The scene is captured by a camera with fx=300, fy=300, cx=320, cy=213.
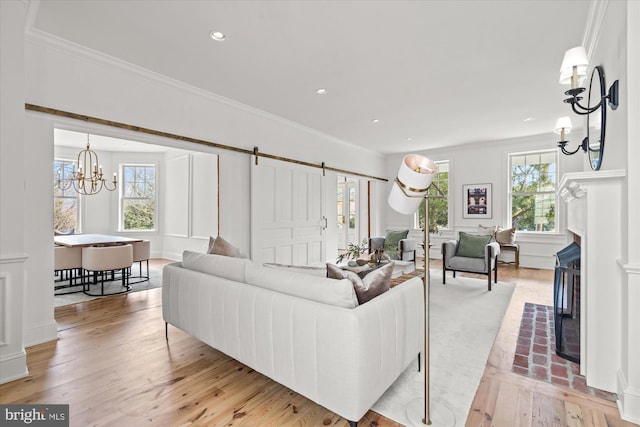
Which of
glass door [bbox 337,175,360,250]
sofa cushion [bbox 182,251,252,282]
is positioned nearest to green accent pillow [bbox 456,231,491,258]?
glass door [bbox 337,175,360,250]

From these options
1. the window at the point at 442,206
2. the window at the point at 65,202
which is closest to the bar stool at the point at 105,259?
the window at the point at 65,202

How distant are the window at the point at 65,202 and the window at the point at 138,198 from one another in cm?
91

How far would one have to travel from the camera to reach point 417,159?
154cm

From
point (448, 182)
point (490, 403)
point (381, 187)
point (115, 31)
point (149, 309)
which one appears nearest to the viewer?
point (490, 403)

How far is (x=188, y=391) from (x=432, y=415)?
151 cm

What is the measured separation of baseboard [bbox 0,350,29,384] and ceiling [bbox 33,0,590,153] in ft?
8.36

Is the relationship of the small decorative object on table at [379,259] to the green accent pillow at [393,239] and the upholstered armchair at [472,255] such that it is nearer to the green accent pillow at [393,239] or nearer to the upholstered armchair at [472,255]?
the upholstered armchair at [472,255]

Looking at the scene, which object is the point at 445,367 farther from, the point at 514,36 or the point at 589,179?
the point at 514,36

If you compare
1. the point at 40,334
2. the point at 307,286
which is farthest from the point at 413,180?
the point at 40,334

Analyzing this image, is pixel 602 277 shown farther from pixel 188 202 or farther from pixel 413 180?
pixel 188 202

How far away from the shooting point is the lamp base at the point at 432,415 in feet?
5.38

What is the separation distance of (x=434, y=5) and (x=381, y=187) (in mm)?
5868

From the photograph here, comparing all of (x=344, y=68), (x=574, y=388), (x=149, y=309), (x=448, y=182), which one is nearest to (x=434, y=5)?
(x=344, y=68)

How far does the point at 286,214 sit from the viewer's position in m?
5.05
